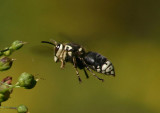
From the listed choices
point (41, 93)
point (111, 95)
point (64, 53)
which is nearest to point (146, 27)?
point (111, 95)

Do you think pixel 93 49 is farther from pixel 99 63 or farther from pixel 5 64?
pixel 5 64

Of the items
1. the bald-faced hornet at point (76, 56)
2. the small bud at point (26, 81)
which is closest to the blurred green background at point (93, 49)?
the bald-faced hornet at point (76, 56)

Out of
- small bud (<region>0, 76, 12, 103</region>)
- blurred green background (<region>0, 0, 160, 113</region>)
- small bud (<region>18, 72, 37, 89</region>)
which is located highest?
small bud (<region>18, 72, 37, 89</region>)

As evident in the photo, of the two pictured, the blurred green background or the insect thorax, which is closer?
the insect thorax

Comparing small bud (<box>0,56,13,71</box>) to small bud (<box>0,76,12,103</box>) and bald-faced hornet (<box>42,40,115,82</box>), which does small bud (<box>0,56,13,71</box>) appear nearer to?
small bud (<box>0,76,12,103</box>)

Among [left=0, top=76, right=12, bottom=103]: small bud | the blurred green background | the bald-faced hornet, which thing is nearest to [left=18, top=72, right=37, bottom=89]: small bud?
[left=0, top=76, right=12, bottom=103]: small bud

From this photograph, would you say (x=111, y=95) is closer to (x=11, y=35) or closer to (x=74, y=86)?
(x=74, y=86)

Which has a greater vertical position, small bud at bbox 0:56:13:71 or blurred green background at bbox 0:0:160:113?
small bud at bbox 0:56:13:71
